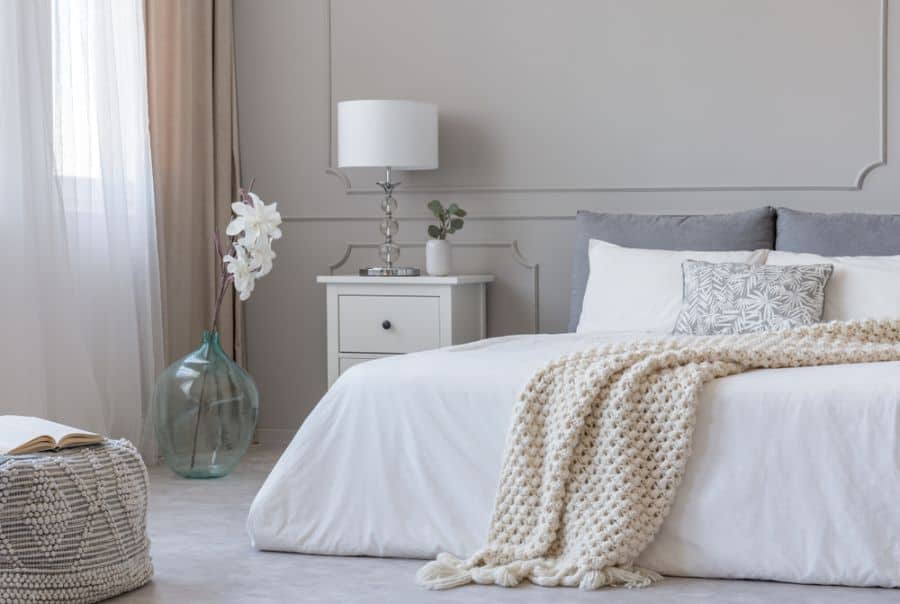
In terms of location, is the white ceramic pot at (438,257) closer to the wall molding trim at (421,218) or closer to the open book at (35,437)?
the wall molding trim at (421,218)

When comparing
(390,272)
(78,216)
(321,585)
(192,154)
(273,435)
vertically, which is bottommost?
(273,435)

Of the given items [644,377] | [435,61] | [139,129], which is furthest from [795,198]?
[139,129]

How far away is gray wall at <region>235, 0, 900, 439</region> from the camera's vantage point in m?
4.16

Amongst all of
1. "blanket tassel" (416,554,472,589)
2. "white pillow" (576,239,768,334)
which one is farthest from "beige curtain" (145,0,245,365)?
"blanket tassel" (416,554,472,589)

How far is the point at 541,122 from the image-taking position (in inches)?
175

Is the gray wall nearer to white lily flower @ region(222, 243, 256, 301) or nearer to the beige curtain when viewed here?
the beige curtain

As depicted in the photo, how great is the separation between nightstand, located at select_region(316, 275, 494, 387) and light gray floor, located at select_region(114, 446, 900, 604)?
3.64ft

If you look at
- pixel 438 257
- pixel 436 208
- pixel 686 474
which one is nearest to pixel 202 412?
pixel 438 257

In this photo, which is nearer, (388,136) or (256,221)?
(256,221)

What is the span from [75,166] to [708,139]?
219 centimetres

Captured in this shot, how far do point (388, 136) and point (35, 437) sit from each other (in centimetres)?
196

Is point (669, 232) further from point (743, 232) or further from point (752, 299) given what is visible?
point (752, 299)

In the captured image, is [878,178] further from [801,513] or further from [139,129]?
[139,129]

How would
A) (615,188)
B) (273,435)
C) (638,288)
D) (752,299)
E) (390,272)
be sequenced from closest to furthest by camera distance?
1. (752,299)
2. (638,288)
3. (390,272)
4. (615,188)
5. (273,435)
